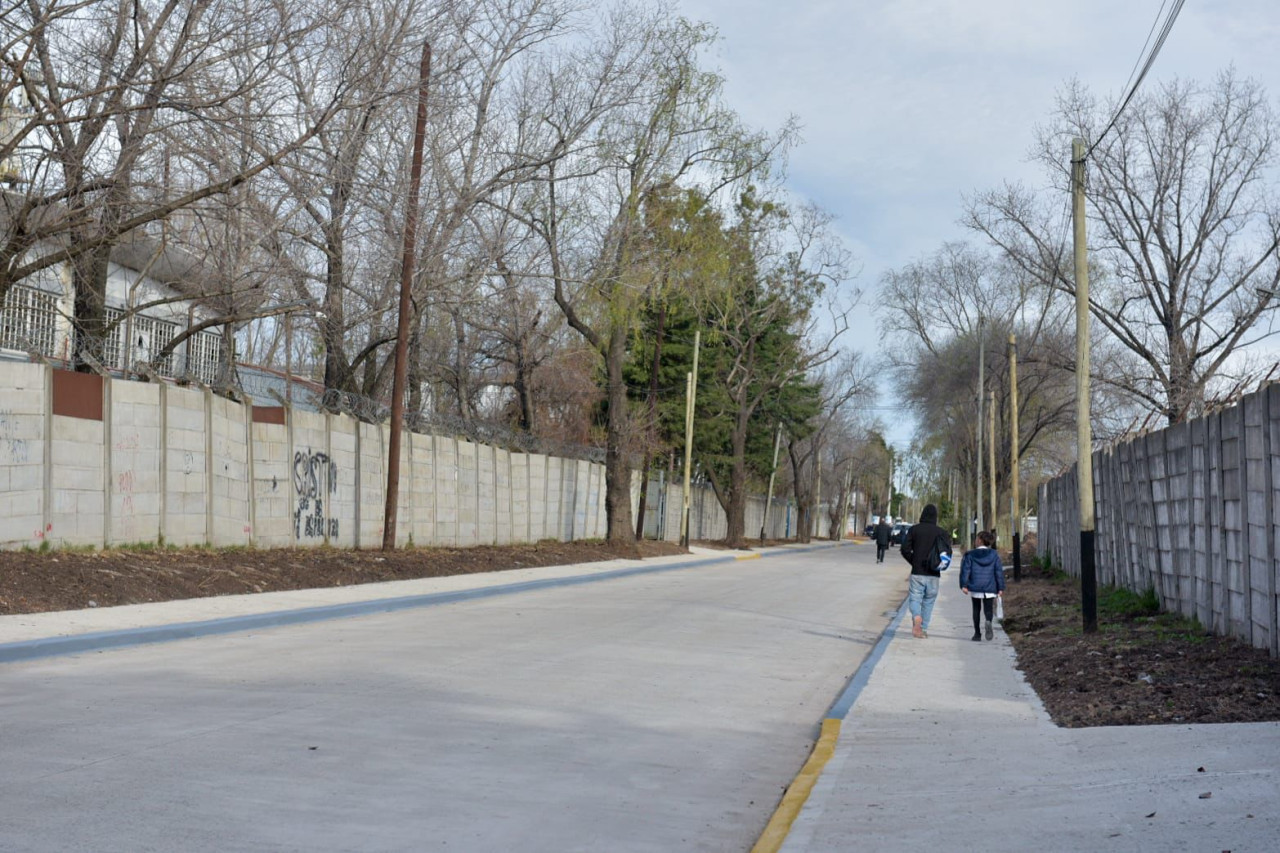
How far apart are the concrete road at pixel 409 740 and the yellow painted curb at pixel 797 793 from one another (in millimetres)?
142

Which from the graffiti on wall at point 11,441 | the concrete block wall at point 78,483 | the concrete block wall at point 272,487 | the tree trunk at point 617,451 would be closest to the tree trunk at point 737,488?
the tree trunk at point 617,451

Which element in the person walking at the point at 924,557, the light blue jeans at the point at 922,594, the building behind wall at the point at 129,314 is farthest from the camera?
the building behind wall at the point at 129,314

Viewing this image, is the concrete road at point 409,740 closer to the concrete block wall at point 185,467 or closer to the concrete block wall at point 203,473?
the concrete block wall at point 203,473

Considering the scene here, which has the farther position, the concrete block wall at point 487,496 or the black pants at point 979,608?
the concrete block wall at point 487,496

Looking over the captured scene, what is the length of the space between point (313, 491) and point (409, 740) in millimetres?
17461

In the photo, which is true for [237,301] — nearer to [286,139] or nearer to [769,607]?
[286,139]

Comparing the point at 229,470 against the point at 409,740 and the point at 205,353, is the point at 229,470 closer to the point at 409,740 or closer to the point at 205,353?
the point at 205,353

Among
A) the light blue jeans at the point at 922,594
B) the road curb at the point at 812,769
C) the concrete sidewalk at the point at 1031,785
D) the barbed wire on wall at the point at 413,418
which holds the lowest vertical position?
the road curb at the point at 812,769

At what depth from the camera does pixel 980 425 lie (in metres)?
49.7

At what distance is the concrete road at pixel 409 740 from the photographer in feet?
18.8

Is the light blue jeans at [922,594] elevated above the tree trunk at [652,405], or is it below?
below

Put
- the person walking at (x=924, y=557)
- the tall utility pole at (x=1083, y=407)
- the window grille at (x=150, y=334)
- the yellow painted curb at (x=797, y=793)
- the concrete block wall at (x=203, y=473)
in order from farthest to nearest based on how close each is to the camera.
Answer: the window grille at (x=150, y=334) < the concrete block wall at (x=203, y=473) < the person walking at (x=924, y=557) < the tall utility pole at (x=1083, y=407) < the yellow painted curb at (x=797, y=793)

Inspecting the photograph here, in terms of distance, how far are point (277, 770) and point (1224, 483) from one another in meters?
9.79

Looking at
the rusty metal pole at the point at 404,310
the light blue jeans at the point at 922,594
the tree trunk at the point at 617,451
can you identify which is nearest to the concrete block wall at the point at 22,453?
the rusty metal pole at the point at 404,310
